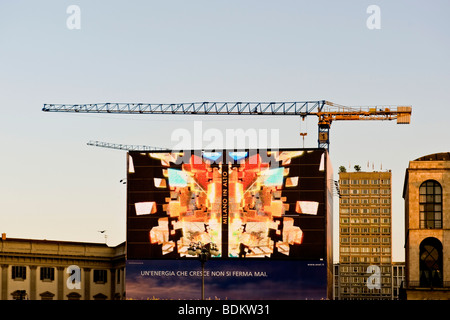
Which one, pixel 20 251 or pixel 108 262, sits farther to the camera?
pixel 108 262

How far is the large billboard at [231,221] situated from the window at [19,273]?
1603 cm

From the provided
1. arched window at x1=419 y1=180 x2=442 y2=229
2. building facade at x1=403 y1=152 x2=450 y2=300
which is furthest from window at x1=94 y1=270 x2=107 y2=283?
arched window at x1=419 y1=180 x2=442 y2=229

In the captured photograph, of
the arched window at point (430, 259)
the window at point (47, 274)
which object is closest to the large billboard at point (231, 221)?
the window at point (47, 274)

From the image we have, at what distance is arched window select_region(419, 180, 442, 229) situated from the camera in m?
144

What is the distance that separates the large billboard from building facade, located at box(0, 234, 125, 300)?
33.3 feet

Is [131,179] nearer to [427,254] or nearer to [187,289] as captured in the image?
[187,289]

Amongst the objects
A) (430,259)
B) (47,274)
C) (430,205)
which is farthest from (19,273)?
(430,205)

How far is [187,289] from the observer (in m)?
150

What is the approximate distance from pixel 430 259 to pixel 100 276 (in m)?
53.7

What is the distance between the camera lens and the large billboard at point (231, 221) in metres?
146
